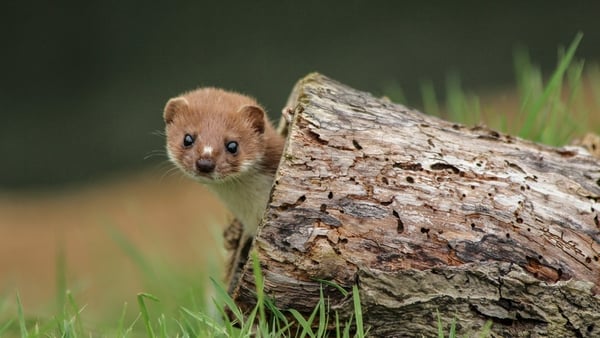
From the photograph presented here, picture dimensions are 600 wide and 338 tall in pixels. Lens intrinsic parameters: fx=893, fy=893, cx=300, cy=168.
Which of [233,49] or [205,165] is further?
[233,49]

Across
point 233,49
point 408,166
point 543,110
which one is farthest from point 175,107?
point 233,49

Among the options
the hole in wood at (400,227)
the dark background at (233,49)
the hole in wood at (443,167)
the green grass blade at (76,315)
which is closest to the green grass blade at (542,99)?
the hole in wood at (443,167)

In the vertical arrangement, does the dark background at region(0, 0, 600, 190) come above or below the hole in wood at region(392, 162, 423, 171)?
below

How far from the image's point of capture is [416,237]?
3326 millimetres

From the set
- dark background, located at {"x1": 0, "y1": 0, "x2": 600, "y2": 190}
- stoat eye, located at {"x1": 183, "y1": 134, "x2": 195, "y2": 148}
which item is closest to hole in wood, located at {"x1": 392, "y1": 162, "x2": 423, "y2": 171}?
stoat eye, located at {"x1": 183, "y1": 134, "x2": 195, "y2": 148}

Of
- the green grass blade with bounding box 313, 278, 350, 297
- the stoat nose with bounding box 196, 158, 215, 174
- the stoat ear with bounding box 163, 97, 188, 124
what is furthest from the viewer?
the stoat ear with bounding box 163, 97, 188, 124

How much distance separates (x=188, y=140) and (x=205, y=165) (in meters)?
0.22

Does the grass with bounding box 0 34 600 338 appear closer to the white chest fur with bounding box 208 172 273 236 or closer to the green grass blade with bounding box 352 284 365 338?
the green grass blade with bounding box 352 284 365 338

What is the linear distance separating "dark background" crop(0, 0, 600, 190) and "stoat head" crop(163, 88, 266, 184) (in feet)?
23.3

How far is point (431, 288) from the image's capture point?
3266 mm

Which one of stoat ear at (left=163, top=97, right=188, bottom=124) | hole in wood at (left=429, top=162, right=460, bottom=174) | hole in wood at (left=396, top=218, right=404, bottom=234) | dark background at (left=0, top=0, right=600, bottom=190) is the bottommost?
dark background at (left=0, top=0, right=600, bottom=190)

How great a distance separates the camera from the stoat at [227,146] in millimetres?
3986

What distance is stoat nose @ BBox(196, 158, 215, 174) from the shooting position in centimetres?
391

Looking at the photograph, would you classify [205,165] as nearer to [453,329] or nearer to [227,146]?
[227,146]
